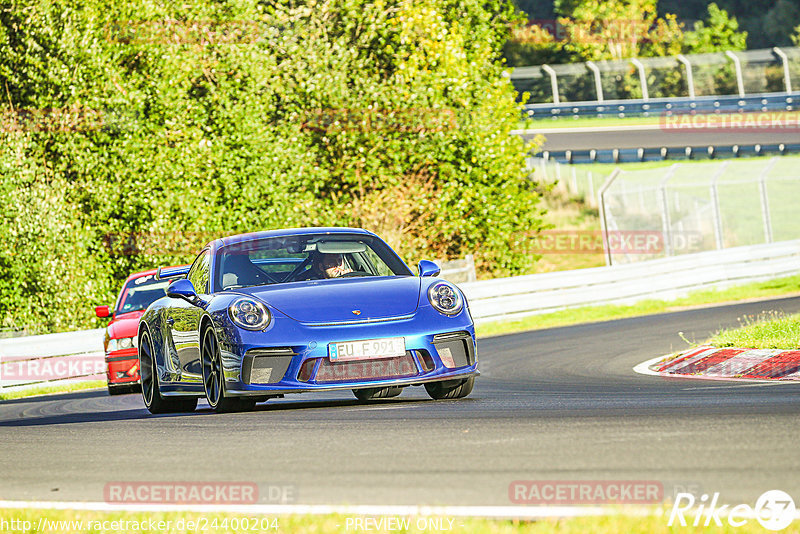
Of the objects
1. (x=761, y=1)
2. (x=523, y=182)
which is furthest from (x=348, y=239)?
(x=761, y=1)

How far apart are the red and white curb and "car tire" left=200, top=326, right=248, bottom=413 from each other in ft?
14.0

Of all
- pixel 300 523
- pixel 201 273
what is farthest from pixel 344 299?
pixel 300 523

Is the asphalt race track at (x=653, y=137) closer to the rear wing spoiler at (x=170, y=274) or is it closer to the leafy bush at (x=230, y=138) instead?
the leafy bush at (x=230, y=138)

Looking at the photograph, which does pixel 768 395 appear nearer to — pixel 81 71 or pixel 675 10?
pixel 81 71

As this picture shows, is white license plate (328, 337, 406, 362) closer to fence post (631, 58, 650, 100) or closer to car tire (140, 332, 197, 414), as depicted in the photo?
car tire (140, 332, 197, 414)

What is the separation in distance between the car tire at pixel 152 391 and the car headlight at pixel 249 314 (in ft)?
5.72

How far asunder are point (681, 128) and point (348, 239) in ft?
150

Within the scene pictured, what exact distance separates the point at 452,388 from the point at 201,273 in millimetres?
2243

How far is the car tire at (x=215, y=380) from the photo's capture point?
9094mm

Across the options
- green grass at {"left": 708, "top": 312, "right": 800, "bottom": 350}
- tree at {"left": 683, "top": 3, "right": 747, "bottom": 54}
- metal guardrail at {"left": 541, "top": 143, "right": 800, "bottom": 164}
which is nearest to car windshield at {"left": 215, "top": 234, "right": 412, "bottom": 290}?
green grass at {"left": 708, "top": 312, "right": 800, "bottom": 350}

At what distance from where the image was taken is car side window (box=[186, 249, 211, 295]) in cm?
993

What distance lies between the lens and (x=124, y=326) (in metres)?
15.9

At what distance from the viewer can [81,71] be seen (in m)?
24.6

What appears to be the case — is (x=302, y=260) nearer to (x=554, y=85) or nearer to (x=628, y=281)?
(x=628, y=281)
